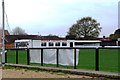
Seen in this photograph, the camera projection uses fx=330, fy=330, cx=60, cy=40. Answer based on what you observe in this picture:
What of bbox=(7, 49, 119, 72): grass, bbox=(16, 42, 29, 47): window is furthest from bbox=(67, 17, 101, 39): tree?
bbox=(7, 49, 119, 72): grass

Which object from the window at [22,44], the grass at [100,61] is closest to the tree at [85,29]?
the window at [22,44]

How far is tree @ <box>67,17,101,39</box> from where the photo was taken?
409 ft

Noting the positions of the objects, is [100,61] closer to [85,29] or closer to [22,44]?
[22,44]

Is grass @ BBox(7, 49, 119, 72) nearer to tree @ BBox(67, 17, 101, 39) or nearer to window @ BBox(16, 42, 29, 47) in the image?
window @ BBox(16, 42, 29, 47)

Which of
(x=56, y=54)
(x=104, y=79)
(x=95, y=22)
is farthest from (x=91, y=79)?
(x=95, y=22)

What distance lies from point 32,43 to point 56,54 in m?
63.9

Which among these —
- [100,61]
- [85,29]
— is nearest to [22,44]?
[85,29]

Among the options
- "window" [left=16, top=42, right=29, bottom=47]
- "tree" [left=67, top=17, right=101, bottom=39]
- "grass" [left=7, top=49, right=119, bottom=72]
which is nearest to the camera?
"grass" [left=7, top=49, right=119, bottom=72]

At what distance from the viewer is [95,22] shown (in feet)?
431

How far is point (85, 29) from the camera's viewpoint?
127188 mm

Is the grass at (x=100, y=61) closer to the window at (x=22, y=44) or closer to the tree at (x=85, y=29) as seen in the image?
the window at (x=22, y=44)

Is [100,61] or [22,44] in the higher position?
Result: [100,61]

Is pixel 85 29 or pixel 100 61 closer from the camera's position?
pixel 100 61

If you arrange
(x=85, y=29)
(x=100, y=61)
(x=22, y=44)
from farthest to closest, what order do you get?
(x=85, y=29) → (x=22, y=44) → (x=100, y=61)
